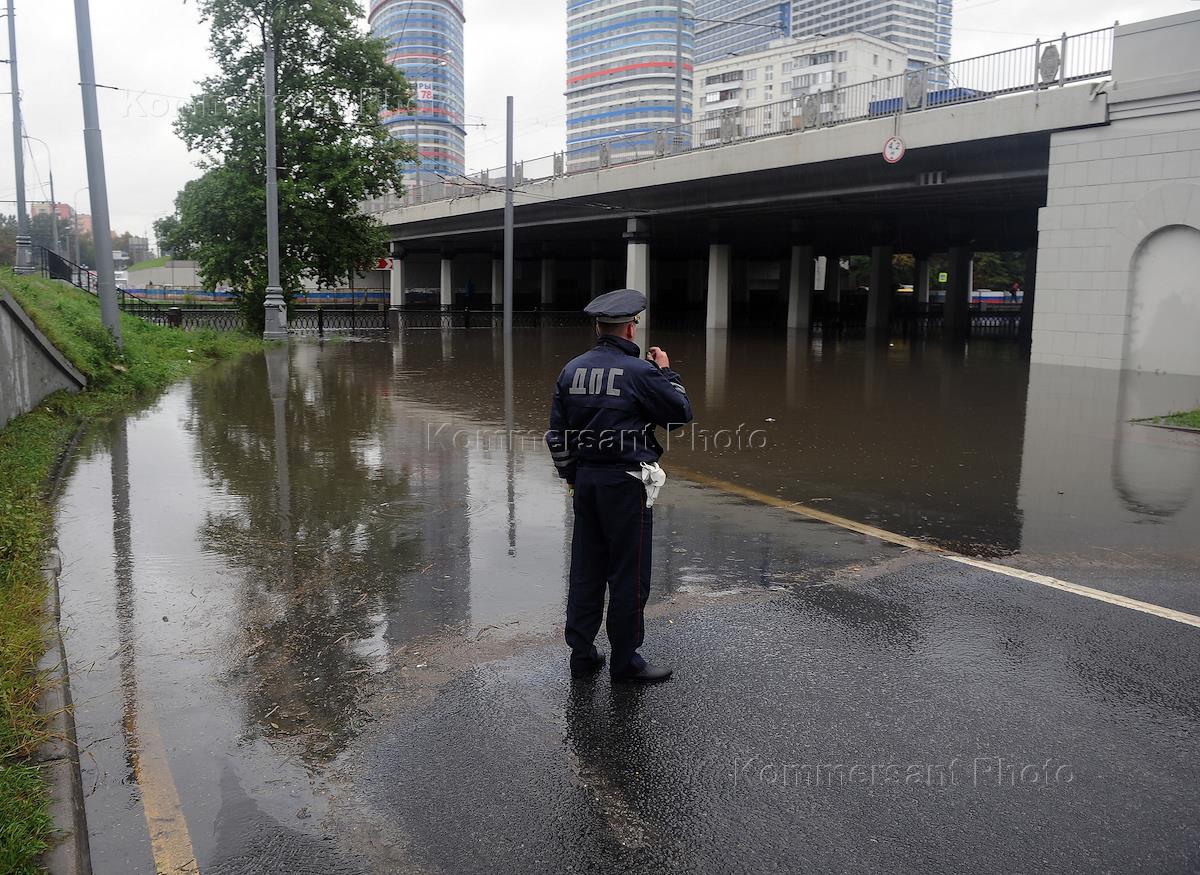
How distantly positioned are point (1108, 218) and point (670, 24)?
15014 cm

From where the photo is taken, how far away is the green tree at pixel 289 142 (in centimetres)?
3053

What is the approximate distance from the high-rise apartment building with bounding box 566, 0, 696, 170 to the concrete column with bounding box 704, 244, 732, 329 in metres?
110

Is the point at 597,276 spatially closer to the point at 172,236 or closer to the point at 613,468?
the point at 172,236

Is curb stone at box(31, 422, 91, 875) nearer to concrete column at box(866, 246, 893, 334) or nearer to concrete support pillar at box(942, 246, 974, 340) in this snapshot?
concrete column at box(866, 246, 893, 334)

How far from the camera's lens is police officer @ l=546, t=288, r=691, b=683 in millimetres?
4680

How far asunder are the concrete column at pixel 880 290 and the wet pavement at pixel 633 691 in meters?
38.5

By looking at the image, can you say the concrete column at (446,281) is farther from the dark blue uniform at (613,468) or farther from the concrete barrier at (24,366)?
the dark blue uniform at (613,468)

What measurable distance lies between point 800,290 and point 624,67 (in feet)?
417

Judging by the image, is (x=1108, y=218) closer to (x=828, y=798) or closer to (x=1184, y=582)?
(x=1184, y=582)

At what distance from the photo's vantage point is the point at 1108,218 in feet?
70.2

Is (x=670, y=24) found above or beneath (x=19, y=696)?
above

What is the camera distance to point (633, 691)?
4719 mm

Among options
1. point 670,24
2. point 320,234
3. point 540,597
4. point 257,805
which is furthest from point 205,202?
point 670,24

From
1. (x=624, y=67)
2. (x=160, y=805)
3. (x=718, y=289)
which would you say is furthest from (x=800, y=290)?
(x=624, y=67)
